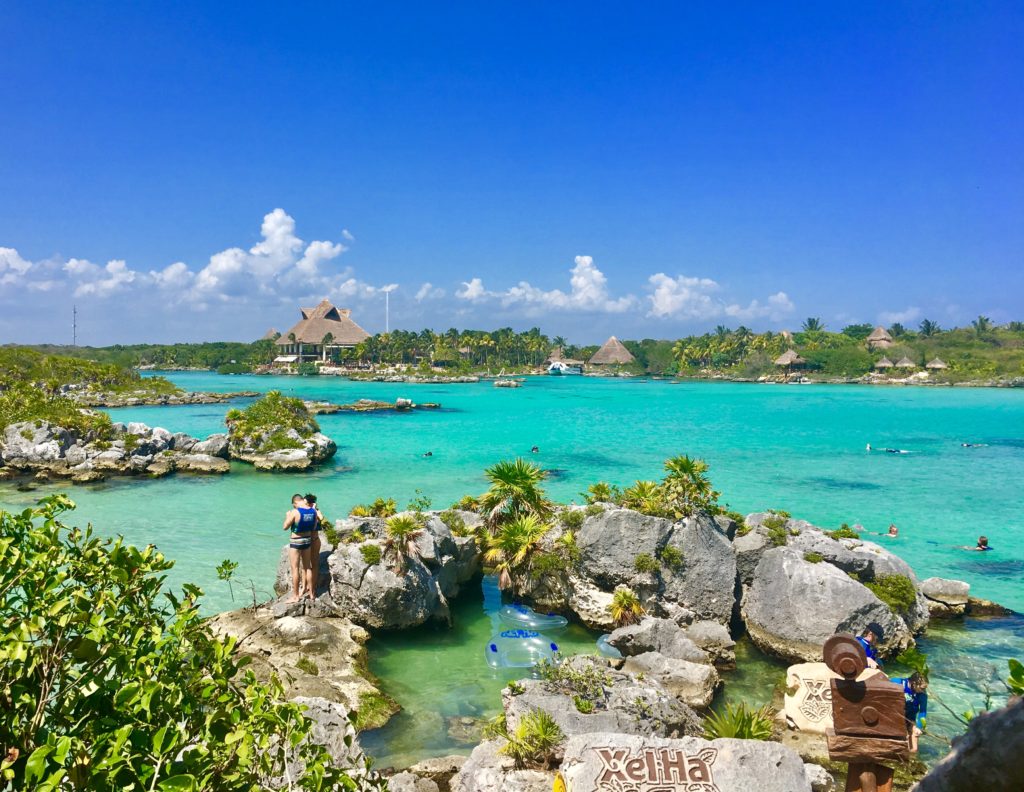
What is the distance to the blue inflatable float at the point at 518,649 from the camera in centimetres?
1151

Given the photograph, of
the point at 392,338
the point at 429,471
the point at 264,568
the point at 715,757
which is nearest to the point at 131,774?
the point at 715,757

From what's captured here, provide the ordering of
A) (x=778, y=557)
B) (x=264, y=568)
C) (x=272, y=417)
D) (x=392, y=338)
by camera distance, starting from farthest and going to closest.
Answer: (x=392, y=338) < (x=272, y=417) < (x=264, y=568) < (x=778, y=557)

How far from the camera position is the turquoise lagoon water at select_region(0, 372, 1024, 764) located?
1130 centimetres

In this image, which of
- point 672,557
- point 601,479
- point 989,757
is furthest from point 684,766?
point 601,479

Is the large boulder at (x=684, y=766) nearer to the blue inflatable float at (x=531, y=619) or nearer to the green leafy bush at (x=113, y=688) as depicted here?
the green leafy bush at (x=113, y=688)

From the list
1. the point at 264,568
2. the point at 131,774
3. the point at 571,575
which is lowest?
the point at 264,568

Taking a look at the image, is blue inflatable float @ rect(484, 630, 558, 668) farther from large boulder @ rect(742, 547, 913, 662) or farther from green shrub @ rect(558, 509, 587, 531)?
large boulder @ rect(742, 547, 913, 662)

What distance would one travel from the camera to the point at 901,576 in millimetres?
12859

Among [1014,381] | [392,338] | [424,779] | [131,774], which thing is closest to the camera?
[131,774]

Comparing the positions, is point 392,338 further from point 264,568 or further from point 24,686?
point 24,686

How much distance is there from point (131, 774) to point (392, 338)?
12823 cm

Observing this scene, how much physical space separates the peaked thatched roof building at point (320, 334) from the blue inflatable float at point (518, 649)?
377 feet

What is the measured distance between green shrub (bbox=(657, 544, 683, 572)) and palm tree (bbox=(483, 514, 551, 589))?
2597 millimetres

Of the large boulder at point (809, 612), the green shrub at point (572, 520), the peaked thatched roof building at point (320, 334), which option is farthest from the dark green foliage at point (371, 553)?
the peaked thatched roof building at point (320, 334)
